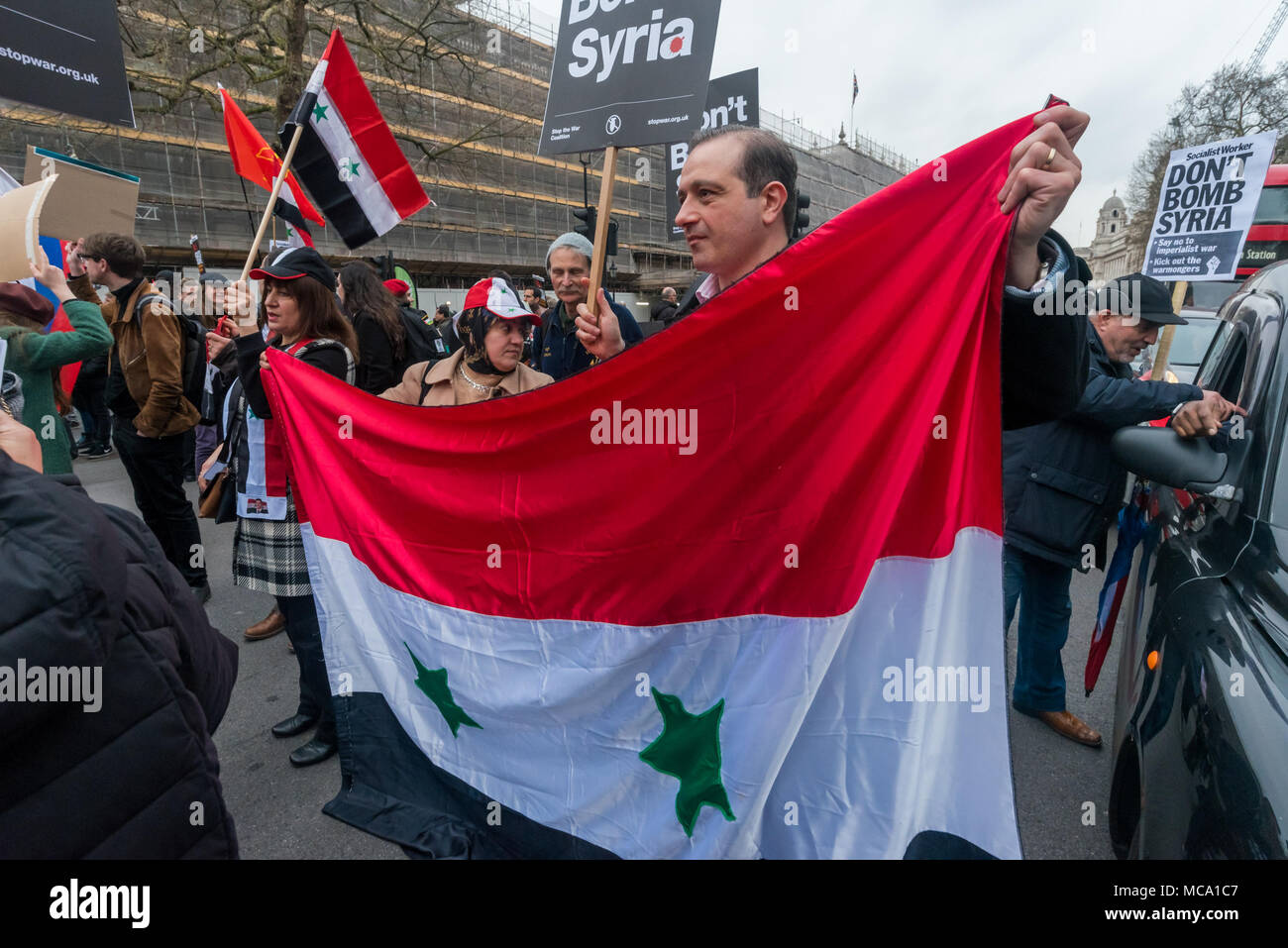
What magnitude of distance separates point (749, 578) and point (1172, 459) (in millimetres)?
1186

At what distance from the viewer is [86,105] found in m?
3.91

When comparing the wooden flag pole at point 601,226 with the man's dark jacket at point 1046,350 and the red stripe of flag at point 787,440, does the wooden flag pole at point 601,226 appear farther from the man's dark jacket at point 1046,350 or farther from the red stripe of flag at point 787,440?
the man's dark jacket at point 1046,350

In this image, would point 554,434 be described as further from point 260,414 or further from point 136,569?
point 260,414

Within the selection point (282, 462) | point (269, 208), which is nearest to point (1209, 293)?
point (269, 208)

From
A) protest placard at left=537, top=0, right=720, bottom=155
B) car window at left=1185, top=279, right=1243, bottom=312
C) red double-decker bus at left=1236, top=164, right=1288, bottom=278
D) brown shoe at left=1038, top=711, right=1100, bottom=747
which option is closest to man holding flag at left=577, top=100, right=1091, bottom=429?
protest placard at left=537, top=0, right=720, bottom=155

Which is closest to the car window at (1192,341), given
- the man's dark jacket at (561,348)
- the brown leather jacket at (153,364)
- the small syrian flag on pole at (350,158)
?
the man's dark jacket at (561,348)

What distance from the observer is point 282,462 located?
10.4 feet

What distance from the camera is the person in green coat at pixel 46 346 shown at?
3.23m

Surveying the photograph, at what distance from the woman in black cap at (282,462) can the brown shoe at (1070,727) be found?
340 cm

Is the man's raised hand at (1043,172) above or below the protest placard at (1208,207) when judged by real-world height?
below

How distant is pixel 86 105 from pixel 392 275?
16.4ft
